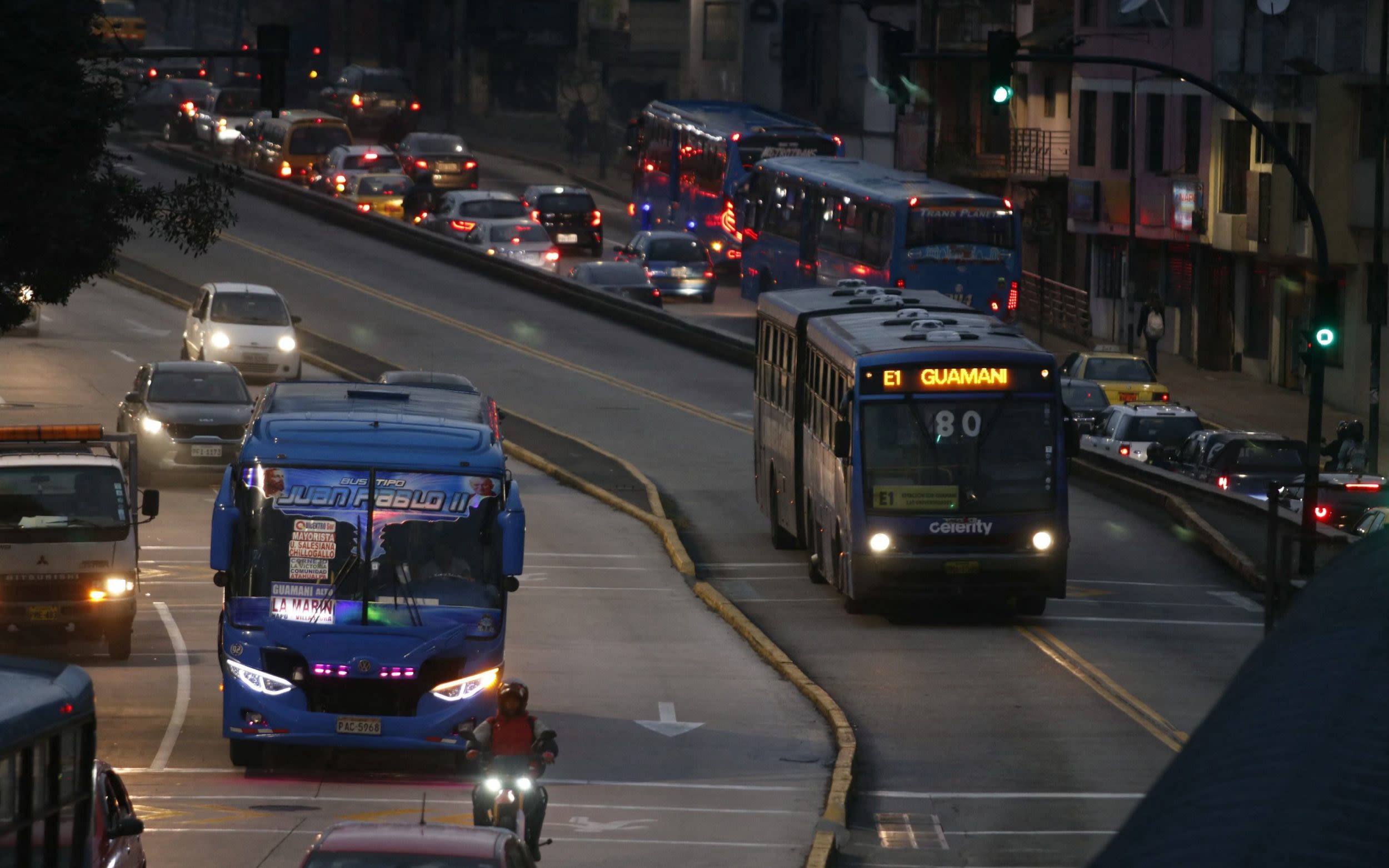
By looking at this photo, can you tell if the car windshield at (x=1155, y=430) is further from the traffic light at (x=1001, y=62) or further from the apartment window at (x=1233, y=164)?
the apartment window at (x=1233, y=164)

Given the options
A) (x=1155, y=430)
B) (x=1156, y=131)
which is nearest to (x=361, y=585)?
(x=1155, y=430)

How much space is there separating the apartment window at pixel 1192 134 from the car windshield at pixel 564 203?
1683 cm

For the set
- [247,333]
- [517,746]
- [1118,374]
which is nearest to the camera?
[517,746]

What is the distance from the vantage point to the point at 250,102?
83188mm

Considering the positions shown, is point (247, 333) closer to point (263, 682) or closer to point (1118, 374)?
point (1118, 374)

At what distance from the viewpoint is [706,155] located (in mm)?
66375

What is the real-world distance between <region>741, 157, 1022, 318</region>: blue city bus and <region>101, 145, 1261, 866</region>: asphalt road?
392 centimetres

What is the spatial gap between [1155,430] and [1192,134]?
74.6 ft

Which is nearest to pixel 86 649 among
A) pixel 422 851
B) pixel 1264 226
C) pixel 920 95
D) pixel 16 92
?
pixel 16 92

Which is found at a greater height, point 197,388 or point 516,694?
point 516,694

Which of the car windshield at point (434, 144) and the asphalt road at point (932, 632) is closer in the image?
the asphalt road at point (932, 632)

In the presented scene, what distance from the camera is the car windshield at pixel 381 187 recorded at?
72.4 m

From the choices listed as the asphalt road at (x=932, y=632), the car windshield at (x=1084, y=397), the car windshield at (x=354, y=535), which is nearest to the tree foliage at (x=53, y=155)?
the car windshield at (x=354, y=535)

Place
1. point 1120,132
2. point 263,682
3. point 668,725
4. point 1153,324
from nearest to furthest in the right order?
point 263,682, point 668,725, point 1153,324, point 1120,132
